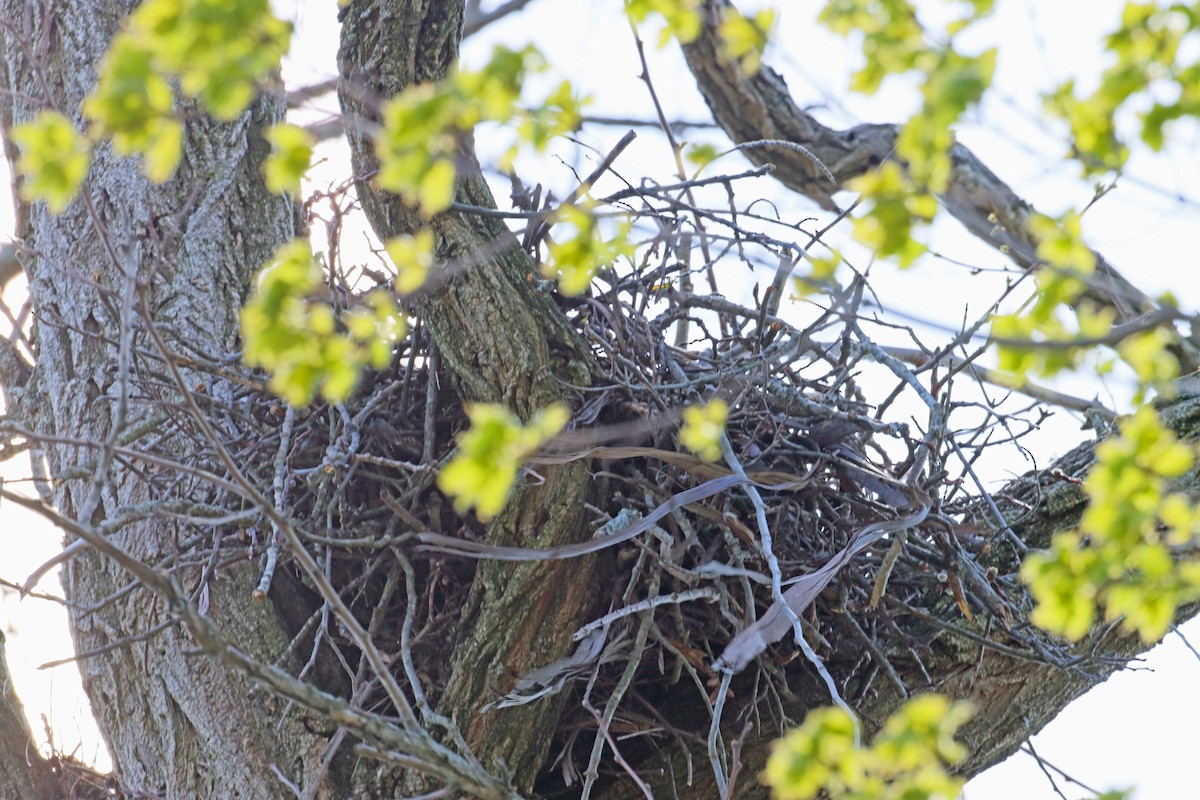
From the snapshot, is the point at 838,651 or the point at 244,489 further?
the point at 838,651

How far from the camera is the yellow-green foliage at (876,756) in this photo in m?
1.34

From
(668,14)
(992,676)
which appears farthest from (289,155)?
(992,676)

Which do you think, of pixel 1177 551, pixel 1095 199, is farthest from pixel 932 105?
pixel 1177 551

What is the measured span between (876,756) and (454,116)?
2.98 feet

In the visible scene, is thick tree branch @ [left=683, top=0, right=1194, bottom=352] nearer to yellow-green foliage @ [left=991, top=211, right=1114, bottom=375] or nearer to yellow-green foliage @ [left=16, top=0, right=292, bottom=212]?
yellow-green foliage @ [left=991, top=211, right=1114, bottom=375]

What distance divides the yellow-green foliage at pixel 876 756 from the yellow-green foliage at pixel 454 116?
764mm

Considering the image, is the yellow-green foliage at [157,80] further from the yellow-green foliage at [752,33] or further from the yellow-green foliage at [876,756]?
the yellow-green foliage at [876,756]

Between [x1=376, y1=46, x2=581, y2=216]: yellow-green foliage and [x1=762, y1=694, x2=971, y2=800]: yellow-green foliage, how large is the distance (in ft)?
2.51

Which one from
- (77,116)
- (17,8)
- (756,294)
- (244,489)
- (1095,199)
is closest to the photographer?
(244,489)

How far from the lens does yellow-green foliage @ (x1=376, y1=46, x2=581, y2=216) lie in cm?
132

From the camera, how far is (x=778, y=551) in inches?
84.5

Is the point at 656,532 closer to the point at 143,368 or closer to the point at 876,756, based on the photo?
the point at 876,756

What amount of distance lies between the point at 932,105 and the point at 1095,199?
59 cm

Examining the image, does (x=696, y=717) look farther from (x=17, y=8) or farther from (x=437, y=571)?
(x=17, y=8)
